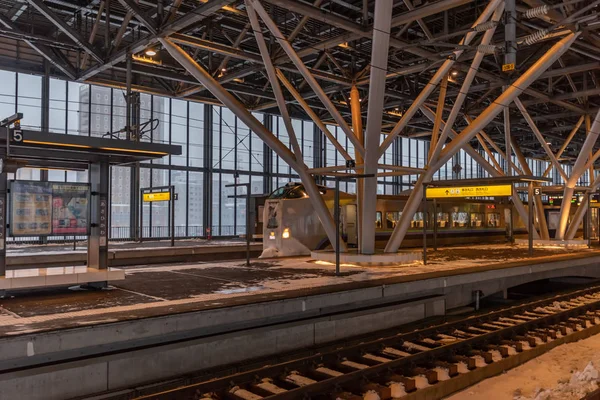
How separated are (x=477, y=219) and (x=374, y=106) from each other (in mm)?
16536

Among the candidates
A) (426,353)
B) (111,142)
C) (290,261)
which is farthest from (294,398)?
(290,261)

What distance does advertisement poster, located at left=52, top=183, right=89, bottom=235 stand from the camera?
10664 millimetres

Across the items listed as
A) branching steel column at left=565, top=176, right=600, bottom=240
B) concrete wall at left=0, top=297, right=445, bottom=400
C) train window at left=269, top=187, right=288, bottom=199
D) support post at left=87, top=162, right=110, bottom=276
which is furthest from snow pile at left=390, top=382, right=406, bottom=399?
branching steel column at left=565, top=176, right=600, bottom=240

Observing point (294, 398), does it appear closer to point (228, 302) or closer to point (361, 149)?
point (228, 302)

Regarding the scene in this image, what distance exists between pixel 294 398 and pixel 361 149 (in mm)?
9752

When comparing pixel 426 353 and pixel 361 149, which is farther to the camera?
pixel 361 149

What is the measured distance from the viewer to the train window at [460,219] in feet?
89.2

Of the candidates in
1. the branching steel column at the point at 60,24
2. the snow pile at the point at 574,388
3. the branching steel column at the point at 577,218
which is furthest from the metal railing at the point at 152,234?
the snow pile at the point at 574,388

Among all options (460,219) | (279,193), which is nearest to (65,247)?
(279,193)

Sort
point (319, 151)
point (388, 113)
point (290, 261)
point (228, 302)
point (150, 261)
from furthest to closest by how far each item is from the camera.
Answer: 1. point (319, 151)
2. point (388, 113)
3. point (150, 261)
4. point (290, 261)
5. point (228, 302)

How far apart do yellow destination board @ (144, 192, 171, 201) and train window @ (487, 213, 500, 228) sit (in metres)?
17.2

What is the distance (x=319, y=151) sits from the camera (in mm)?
40031

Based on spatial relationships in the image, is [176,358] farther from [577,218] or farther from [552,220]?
[552,220]

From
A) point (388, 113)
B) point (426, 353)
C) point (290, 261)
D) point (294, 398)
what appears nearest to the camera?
point (294, 398)
